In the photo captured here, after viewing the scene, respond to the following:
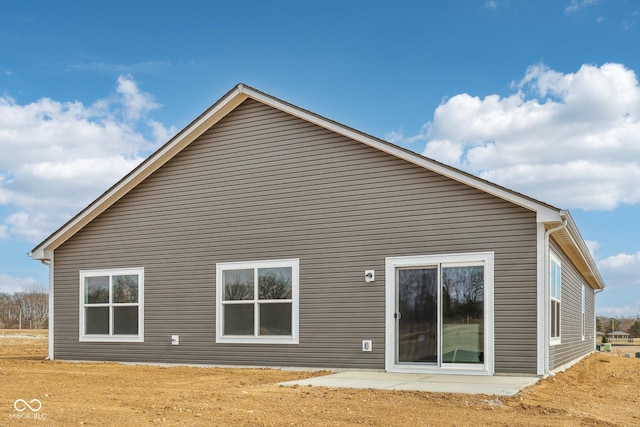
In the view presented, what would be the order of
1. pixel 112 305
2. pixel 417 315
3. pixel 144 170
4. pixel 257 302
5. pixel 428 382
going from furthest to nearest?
pixel 112 305, pixel 144 170, pixel 257 302, pixel 417 315, pixel 428 382

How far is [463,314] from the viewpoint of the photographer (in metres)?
12.0

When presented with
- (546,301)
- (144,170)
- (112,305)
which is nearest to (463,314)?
(546,301)

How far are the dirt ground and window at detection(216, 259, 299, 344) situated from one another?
1593 mm

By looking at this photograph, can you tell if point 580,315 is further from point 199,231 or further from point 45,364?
point 45,364

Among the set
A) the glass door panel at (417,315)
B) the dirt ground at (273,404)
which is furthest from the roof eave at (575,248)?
the dirt ground at (273,404)

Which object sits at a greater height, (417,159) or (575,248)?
(417,159)

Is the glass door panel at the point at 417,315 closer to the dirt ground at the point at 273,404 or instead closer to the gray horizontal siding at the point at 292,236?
the gray horizontal siding at the point at 292,236

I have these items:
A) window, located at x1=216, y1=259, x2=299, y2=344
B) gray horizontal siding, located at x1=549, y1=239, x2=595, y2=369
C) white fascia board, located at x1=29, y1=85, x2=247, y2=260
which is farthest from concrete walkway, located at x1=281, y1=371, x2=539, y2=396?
white fascia board, located at x1=29, y1=85, x2=247, y2=260

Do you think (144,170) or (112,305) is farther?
(112,305)

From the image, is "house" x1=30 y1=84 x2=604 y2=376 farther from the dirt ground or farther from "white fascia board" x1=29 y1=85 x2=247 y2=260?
the dirt ground

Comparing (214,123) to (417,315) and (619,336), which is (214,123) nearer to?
(417,315)

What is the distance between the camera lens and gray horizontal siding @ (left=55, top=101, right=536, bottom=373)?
11.9 metres

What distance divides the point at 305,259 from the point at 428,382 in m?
3.83

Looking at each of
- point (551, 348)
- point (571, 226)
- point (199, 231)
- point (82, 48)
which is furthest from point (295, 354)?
point (82, 48)
